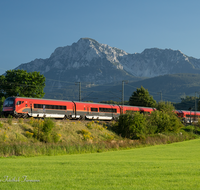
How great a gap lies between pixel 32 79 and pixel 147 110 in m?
31.1

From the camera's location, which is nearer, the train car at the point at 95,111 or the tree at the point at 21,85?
the train car at the point at 95,111

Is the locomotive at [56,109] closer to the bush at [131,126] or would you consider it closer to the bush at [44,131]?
the bush at [44,131]

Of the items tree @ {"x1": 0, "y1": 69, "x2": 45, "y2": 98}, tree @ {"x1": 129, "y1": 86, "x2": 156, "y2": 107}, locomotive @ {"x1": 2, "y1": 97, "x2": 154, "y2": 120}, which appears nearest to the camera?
locomotive @ {"x1": 2, "y1": 97, "x2": 154, "y2": 120}

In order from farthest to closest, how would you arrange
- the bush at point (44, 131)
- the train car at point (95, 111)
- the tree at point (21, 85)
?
the tree at point (21, 85) → the train car at point (95, 111) → the bush at point (44, 131)

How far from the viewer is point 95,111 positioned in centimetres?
5175

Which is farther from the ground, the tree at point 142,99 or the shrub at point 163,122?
the tree at point 142,99

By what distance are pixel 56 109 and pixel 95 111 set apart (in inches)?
389

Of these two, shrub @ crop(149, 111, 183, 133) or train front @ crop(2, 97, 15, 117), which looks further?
shrub @ crop(149, 111, 183, 133)

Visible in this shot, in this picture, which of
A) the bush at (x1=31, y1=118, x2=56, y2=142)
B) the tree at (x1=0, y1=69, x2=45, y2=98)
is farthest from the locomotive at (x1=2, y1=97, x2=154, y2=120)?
the tree at (x1=0, y1=69, x2=45, y2=98)

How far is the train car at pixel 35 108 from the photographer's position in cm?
3950

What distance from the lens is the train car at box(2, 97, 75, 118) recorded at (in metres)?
39.5

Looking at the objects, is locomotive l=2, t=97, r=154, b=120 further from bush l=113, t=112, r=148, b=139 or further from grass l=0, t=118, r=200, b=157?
bush l=113, t=112, r=148, b=139

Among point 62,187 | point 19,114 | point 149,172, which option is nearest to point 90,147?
point 19,114

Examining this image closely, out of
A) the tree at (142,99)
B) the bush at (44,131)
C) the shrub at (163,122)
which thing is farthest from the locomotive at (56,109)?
the tree at (142,99)
